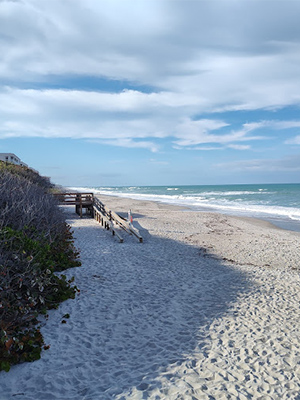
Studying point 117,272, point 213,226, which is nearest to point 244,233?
point 213,226

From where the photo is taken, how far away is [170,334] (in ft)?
21.7

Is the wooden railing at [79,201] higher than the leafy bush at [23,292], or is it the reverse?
the wooden railing at [79,201]

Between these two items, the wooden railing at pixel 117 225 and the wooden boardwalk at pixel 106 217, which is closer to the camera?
the wooden railing at pixel 117 225

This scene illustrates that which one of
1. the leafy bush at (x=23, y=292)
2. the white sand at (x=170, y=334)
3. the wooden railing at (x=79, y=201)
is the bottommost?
the white sand at (x=170, y=334)

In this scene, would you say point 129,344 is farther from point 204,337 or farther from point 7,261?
point 7,261

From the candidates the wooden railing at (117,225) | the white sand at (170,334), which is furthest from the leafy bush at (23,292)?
the wooden railing at (117,225)

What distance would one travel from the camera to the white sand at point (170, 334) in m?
4.95

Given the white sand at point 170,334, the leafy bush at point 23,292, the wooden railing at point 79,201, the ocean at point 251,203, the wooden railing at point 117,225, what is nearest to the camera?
the white sand at point 170,334

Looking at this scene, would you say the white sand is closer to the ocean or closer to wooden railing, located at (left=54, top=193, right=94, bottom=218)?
wooden railing, located at (left=54, top=193, right=94, bottom=218)

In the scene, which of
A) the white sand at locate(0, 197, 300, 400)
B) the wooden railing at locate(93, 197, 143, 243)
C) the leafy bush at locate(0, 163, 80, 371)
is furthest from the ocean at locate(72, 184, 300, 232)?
the leafy bush at locate(0, 163, 80, 371)

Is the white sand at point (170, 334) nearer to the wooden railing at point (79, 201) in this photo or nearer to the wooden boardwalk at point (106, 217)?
the wooden boardwalk at point (106, 217)

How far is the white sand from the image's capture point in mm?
4949

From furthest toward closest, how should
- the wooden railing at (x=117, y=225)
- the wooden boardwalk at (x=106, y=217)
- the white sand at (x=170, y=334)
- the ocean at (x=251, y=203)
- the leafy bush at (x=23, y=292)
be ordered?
the ocean at (x=251, y=203), the wooden boardwalk at (x=106, y=217), the wooden railing at (x=117, y=225), the leafy bush at (x=23, y=292), the white sand at (x=170, y=334)

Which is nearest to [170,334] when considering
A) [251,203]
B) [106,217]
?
[106,217]
